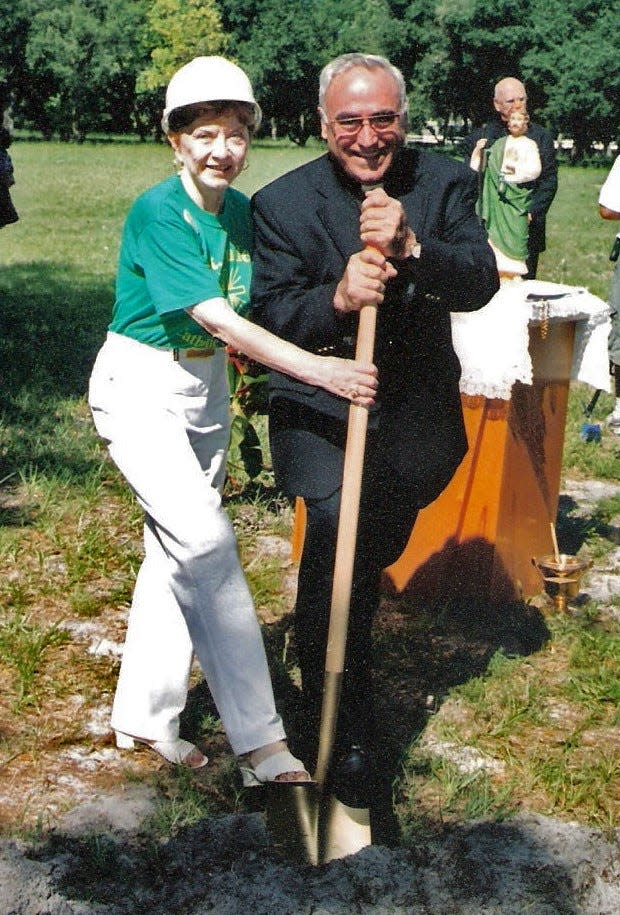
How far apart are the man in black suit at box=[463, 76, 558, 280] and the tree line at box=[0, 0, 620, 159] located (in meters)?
47.7

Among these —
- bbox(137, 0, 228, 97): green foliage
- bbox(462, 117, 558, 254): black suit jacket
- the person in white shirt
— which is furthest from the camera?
bbox(137, 0, 228, 97): green foliage

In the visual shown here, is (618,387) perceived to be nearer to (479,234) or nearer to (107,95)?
(479,234)

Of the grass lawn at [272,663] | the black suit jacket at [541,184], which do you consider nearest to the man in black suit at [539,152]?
the black suit jacket at [541,184]

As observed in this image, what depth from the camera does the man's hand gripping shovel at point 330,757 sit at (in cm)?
298

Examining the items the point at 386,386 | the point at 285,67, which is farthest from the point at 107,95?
the point at 386,386

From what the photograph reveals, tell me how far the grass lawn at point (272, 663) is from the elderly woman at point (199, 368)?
450 mm

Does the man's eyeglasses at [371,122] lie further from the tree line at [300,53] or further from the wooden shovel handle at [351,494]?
the tree line at [300,53]

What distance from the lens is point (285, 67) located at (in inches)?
2889

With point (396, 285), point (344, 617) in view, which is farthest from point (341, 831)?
point (396, 285)

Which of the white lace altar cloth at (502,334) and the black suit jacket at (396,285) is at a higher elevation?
the black suit jacket at (396,285)

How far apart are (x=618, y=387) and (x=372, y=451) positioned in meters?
5.00

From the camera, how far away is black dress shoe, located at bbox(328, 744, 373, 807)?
10.4 feet

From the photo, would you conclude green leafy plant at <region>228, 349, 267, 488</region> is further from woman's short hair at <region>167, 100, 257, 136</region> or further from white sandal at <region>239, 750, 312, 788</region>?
white sandal at <region>239, 750, 312, 788</region>

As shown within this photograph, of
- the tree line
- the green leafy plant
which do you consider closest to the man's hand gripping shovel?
the green leafy plant
